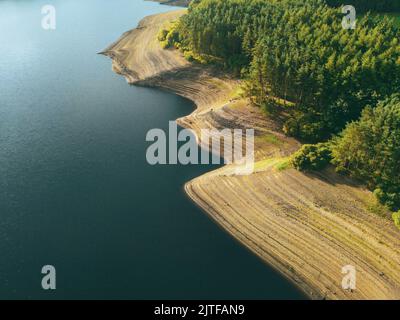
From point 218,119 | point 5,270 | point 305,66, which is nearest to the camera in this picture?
point 5,270

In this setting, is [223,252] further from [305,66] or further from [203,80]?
[203,80]

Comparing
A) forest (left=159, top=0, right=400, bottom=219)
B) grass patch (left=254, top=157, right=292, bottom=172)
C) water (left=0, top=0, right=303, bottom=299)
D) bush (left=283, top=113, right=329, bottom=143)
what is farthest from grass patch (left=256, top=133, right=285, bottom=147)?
water (left=0, top=0, right=303, bottom=299)

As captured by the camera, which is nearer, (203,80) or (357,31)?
(357,31)

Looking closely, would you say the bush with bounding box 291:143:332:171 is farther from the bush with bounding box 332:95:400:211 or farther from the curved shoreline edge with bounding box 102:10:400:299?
the bush with bounding box 332:95:400:211

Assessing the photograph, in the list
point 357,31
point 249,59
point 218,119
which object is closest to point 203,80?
point 249,59

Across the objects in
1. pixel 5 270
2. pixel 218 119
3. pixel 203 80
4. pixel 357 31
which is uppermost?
pixel 357 31

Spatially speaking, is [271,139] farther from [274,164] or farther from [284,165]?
[284,165]
